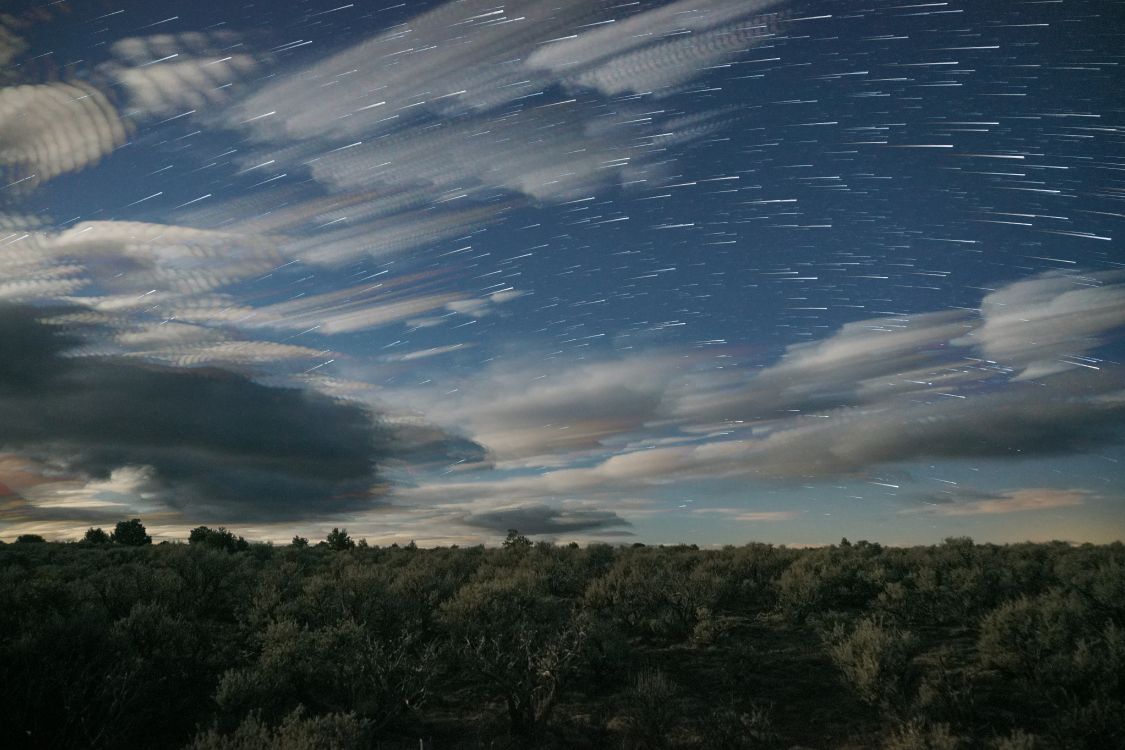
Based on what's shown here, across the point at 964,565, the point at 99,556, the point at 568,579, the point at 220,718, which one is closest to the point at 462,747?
the point at 220,718

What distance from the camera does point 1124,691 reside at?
12789mm

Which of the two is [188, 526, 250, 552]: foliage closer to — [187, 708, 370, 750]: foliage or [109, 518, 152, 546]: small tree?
[109, 518, 152, 546]: small tree

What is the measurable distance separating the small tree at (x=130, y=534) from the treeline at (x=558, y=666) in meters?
40.1

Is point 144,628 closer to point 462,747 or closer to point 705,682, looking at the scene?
point 462,747

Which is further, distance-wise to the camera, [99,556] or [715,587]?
[99,556]

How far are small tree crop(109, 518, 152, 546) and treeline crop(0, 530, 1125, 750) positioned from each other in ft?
132

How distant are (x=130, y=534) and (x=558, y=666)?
57583mm

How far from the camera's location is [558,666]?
14281mm

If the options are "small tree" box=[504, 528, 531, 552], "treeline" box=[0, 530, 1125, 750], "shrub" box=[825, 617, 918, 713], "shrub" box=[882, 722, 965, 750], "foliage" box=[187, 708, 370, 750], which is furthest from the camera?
"small tree" box=[504, 528, 531, 552]

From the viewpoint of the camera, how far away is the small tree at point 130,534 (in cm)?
5394

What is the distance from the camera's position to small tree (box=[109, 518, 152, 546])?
53.9 meters

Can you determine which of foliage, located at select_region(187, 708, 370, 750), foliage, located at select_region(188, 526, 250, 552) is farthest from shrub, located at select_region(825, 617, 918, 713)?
foliage, located at select_region(188, 526, 250, 552)

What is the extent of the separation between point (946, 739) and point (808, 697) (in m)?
3.76

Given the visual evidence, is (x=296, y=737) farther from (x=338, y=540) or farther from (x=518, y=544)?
(x=338, y=540)
